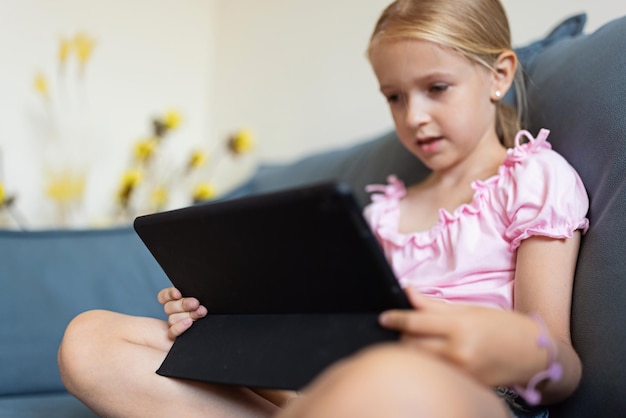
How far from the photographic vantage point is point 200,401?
2.60 feet

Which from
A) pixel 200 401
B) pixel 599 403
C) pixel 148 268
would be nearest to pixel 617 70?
pixel 599 403

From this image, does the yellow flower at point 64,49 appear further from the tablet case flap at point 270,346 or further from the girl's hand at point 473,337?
the girl's hand at point 473,337

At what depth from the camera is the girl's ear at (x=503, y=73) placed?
1.01 m

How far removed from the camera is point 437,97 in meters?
0.96

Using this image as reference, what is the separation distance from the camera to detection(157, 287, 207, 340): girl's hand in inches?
30.8

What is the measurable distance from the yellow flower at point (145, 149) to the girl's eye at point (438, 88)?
3.42ft

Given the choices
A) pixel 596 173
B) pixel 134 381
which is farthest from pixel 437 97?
pixel 134 381

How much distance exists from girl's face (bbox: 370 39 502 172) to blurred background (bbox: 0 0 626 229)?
495mm

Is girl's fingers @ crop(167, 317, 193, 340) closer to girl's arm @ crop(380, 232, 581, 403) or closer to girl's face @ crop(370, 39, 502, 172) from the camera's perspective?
girl's arm @ crop(380, 232, 581, 403)

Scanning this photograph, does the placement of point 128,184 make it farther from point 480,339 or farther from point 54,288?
point 480,339

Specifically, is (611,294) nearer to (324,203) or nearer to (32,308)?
(324,203)

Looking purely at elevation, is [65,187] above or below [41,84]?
below

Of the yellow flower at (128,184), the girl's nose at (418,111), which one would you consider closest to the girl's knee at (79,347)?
the girl's nose at (418,111)

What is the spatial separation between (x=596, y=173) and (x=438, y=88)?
238mm
